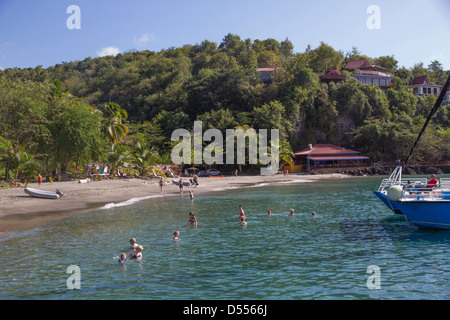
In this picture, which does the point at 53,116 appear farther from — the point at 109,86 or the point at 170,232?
the point at 109,86

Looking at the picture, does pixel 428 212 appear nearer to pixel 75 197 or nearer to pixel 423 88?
pixel 75 197

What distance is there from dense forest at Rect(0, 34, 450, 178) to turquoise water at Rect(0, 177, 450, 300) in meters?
22.1

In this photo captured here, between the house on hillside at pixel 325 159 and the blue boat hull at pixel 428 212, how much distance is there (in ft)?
161

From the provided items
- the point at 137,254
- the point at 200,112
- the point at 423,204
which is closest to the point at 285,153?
the point at 200,112

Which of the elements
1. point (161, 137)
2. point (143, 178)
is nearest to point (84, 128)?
point (143, 178)

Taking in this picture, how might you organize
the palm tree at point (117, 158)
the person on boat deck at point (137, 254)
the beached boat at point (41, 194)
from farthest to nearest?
the palm tree at point (117, 158) → the beached boat at point (41, 194) → the person on boat deck at point (137, 254)

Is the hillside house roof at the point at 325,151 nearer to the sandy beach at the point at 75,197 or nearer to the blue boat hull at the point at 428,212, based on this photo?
the sandy beach at the point at 75,197

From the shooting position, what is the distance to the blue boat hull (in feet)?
59.3

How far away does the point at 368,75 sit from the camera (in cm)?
9438

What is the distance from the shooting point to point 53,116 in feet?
145

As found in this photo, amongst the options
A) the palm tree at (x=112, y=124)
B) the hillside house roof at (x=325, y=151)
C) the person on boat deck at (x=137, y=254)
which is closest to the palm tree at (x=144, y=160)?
the palm tree at (x=112, y=124)

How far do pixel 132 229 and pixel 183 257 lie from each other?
668cm

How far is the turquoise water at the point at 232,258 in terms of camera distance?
419 inches

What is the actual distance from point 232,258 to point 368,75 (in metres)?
91.6
